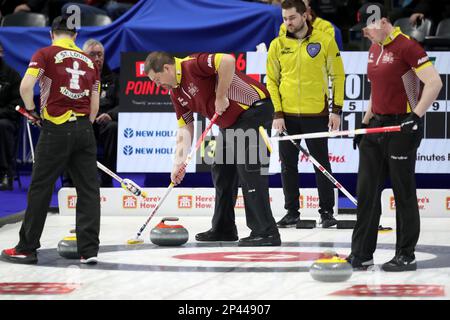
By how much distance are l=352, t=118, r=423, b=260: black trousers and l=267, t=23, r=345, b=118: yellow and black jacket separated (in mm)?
2258

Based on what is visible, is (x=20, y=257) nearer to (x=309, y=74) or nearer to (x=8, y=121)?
(x=309, y=74)

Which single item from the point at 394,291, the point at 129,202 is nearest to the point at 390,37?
the point at 394,291

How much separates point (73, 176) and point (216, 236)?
155 centimetres

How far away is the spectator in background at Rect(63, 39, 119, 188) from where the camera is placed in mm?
10477

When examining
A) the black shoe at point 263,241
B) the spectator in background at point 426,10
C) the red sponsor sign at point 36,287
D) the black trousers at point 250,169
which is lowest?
the red sponsor sign at point 36,287

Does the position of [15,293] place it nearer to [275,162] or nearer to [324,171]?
[324,171]

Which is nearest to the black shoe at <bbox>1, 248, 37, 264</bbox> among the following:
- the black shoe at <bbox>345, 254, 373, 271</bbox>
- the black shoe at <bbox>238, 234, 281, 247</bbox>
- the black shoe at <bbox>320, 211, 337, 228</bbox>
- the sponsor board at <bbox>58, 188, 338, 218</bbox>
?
the black shoe at <bbox>238, 234, 281, 247</bbox>

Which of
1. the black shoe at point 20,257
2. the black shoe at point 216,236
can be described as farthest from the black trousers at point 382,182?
the black shoe at point 20,257

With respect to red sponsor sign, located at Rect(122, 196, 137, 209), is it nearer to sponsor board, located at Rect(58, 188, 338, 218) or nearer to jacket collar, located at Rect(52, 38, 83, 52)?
sponsor board, located at Rect(58, 188, 338, 218)

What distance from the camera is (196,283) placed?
19.4 feet

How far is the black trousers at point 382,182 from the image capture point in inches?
247

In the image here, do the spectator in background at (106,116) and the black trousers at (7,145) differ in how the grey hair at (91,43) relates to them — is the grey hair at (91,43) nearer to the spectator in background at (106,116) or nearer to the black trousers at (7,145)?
the spectator in background at (106,116)

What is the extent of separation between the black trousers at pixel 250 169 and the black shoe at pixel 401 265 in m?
1.37

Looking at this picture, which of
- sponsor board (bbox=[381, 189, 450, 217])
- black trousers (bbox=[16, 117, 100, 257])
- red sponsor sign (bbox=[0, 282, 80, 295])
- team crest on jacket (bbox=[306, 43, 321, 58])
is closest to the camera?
red sponsor sign (bbox=[0, 282, 80, 295])
